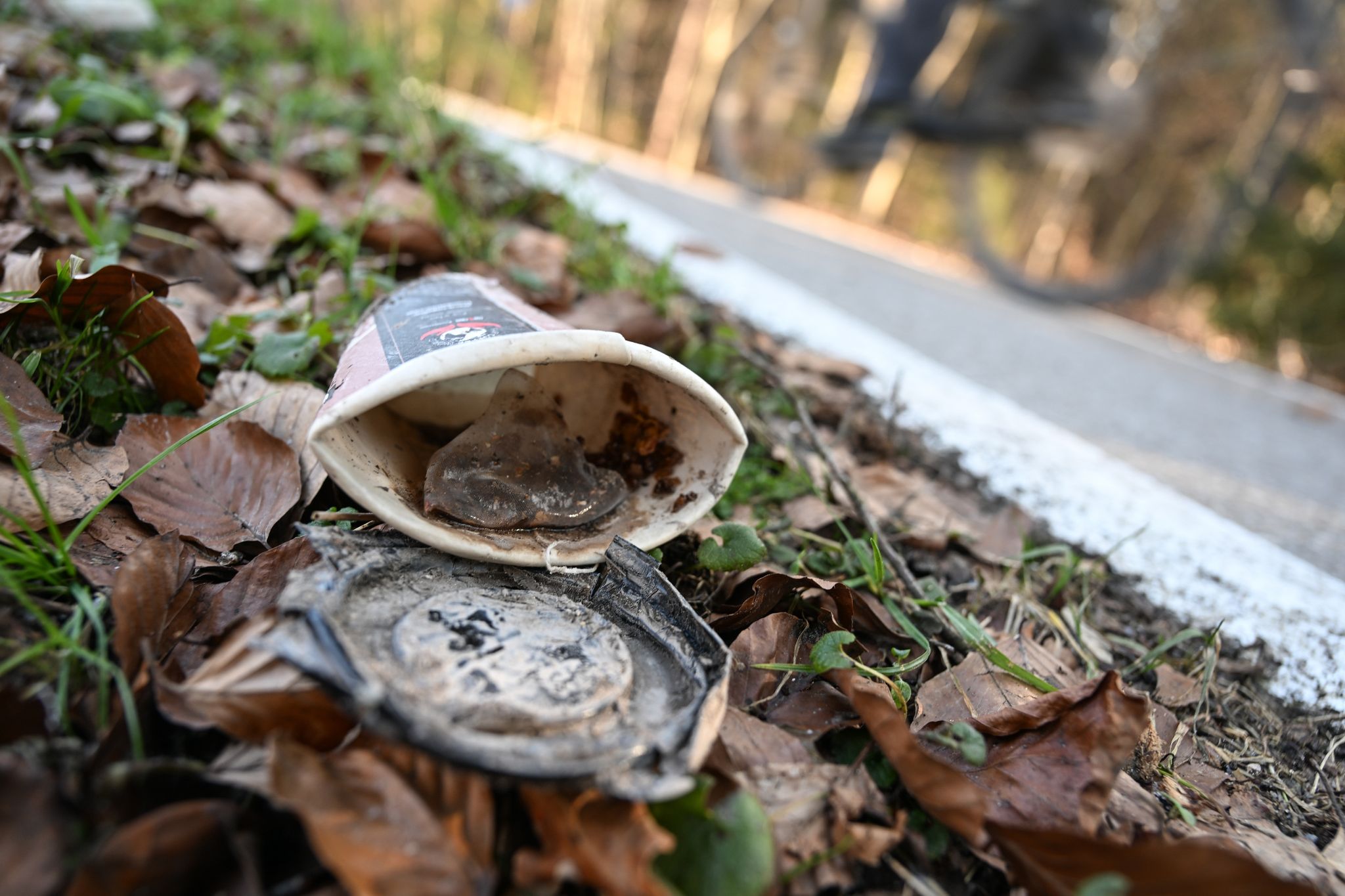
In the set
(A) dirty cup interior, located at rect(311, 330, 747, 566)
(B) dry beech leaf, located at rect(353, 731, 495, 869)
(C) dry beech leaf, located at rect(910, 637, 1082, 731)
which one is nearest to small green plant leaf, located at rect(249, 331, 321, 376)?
(A) dirty cup interior, located at rect(311, 330, 747, 566)

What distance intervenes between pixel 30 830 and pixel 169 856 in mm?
95

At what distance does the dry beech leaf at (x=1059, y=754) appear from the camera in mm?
753

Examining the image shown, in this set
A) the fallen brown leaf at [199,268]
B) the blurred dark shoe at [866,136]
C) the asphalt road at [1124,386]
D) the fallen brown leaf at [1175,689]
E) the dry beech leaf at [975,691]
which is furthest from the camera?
the blurred dark shoe at [866,136]

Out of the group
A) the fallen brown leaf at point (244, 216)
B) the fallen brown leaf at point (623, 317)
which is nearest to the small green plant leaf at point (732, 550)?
the fallen brown leaf at point (623, 317)

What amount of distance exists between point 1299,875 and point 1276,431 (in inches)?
70.7

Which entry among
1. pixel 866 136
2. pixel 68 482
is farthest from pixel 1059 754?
pixel 866 136

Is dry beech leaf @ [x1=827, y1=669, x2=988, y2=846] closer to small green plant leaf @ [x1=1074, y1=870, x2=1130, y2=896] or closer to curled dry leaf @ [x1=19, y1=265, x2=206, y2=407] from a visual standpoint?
small green plant leaf @ [x1=1074, y1=870, x2=1130, y2=896]

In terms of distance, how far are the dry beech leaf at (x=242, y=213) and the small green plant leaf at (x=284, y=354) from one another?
0.48 m

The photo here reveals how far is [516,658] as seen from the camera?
74cm

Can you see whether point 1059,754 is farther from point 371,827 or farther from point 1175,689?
point 371,827

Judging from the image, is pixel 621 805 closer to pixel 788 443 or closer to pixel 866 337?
pixel 788 443

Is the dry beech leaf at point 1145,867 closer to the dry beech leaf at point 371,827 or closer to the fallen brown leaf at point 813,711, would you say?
the fallen brown leaf at point 813,711

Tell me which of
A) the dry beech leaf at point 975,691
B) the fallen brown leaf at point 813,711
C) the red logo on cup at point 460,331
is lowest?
the fallen brown leaf at point 813,711

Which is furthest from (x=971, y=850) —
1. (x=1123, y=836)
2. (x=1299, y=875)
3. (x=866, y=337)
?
(x=866, y=337)
